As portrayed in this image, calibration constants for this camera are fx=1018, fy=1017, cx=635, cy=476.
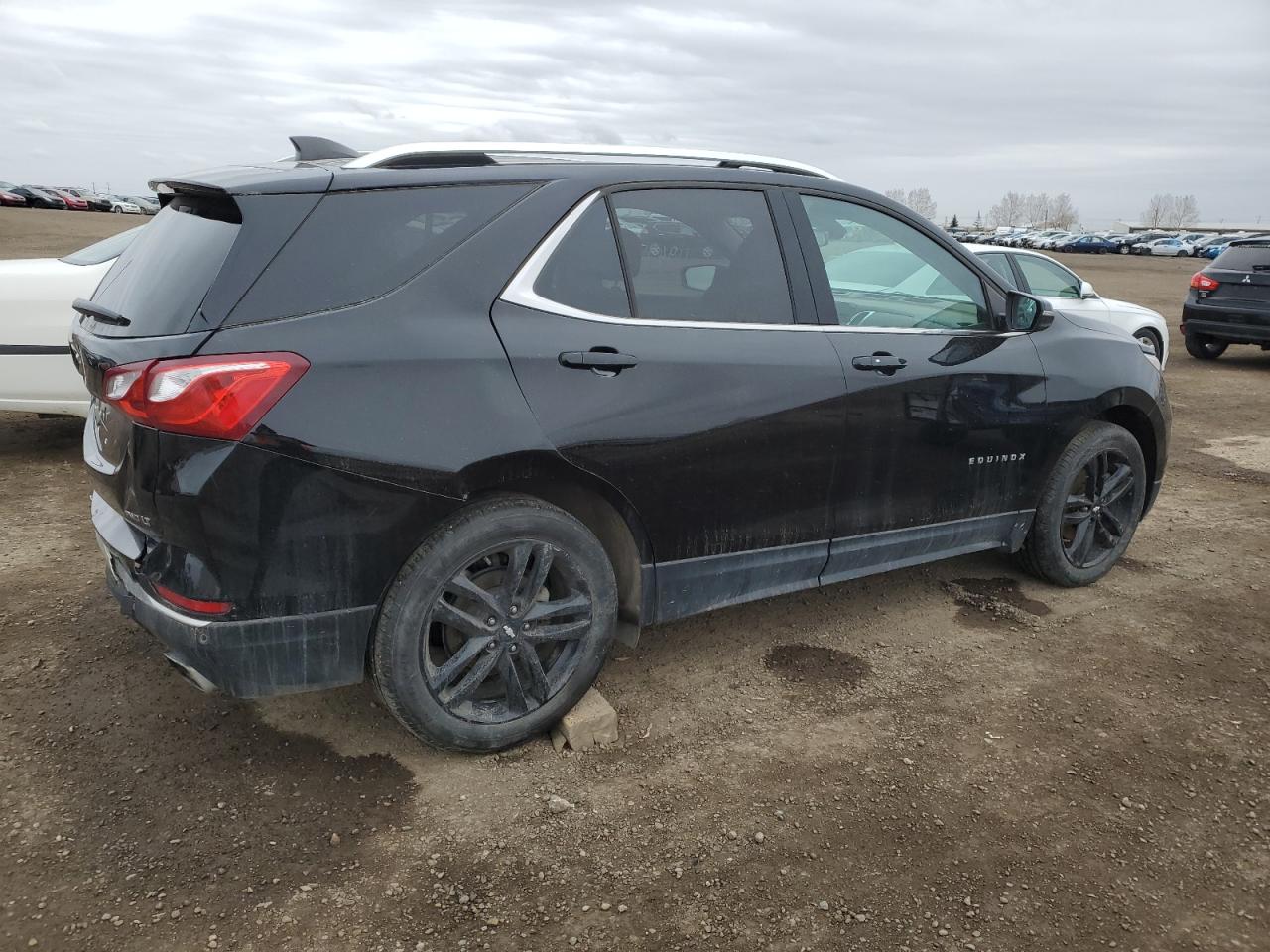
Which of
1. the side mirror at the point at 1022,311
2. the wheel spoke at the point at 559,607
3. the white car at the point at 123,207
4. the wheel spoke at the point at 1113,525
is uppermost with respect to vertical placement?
the side mirror at the point at 1022,311

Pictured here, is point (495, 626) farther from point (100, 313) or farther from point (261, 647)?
point (100, 313)

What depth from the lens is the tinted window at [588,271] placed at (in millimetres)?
3082

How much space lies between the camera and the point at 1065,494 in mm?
4473

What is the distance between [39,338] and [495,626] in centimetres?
412

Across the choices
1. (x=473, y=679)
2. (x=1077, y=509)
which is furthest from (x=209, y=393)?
(x=1077, y=509)

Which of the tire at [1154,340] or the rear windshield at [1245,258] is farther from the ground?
the rear windshield at [1245,258]

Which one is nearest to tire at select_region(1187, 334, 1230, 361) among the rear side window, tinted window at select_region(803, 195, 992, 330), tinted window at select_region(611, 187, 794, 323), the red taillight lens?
tinted window at select_region(803, 195, 992, 330)

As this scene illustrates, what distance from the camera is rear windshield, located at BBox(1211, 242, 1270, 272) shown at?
39.3 feet

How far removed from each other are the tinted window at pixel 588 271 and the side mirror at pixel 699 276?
262 millimetres

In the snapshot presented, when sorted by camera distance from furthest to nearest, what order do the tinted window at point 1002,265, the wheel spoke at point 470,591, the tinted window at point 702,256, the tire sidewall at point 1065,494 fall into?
the tinted window at point 1002,265, the tire sidewall at point 1065,494, the tinted window at point 702,256, the wheel spoke at point 470,591

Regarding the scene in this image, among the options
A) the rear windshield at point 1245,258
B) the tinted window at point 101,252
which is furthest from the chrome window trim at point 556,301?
the rear windshield at point 1245,258

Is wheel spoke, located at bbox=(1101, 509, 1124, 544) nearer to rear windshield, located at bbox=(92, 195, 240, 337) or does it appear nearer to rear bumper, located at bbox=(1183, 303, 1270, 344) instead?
rear windshield, located at bbox=(92, 195, 240, 337)

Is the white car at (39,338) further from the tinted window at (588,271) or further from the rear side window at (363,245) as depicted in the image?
the tinted window at (588,271)

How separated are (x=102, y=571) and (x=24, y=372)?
1.84 m
